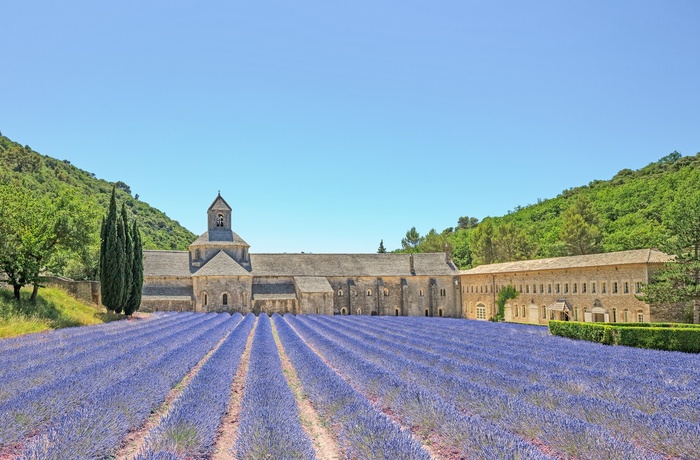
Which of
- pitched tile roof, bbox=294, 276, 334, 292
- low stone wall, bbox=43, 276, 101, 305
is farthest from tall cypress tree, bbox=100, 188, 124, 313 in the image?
pitched tile roof, bbox=294, 276, 334, 292

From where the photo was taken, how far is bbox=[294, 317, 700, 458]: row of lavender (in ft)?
21.9

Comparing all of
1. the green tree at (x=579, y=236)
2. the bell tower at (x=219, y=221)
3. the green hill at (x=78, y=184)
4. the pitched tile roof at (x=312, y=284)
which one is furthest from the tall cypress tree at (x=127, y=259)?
the green tree at (x=579, y=236)

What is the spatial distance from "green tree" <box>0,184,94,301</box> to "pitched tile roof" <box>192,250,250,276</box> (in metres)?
19.2

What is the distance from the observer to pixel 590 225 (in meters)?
59.5

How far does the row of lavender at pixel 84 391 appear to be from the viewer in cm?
651

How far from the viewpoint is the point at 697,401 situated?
9023 millimetres

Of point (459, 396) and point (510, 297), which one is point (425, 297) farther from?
point (459, 396)

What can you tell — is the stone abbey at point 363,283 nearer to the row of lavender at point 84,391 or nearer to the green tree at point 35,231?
the green tree at point 35,231

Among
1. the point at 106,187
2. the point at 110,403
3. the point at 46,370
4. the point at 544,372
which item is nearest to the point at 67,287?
the point at 46,370

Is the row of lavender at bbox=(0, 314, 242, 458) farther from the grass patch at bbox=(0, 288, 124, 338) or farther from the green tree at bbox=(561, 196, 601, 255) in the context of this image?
the green tree at bbox=(561, 196, 601, 255)

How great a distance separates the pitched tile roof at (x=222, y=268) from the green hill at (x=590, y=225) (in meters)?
26.7

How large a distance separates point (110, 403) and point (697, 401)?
1024 centimetres

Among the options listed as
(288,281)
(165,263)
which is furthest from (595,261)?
(165,263)

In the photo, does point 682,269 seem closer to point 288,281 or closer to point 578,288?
point 578,288
